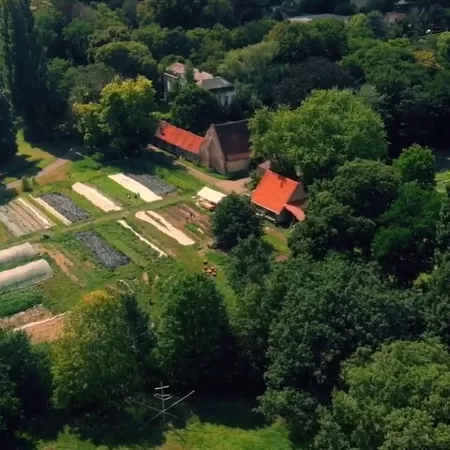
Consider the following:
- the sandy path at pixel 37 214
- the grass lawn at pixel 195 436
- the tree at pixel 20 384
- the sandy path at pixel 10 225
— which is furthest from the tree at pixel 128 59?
the grass lawn at pixel 195 436

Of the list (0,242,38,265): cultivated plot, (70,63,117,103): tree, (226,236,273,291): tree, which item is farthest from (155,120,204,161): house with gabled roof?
(226,236,273,291): tree

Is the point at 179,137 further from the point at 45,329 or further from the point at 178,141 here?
the point at 45,329

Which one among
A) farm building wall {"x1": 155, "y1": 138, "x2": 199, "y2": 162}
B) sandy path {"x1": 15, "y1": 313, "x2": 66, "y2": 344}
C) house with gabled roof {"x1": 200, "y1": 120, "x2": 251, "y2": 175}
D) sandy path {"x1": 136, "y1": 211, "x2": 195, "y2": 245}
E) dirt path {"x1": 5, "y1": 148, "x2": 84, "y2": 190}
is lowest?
dirt path {"x1": 5, "y1": 148, "x2": 84, "y2": 190}

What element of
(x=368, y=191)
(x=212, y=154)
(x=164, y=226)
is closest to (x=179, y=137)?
(x=212, y=154)

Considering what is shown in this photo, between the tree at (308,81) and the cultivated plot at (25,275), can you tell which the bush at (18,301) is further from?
the tree at (308,81)

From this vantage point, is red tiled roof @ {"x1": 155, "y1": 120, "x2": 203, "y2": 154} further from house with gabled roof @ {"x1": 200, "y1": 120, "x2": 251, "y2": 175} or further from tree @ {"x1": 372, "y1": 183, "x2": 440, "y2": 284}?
tree @ {"x1": 372, "y1": 183, "x2": 440, "y2": 284}

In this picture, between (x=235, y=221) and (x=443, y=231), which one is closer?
(x=443, y=231)
